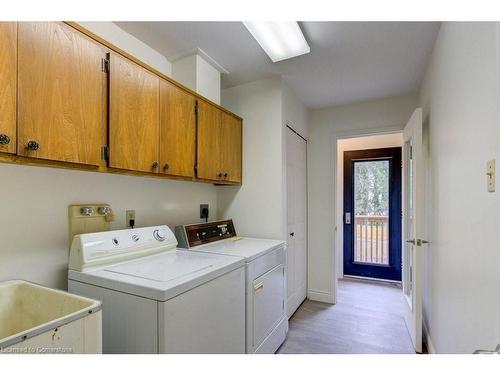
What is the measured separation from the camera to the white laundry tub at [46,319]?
0.80 m

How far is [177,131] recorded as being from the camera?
1.77m

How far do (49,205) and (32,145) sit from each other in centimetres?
49

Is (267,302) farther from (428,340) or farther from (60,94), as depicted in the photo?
(60,94)

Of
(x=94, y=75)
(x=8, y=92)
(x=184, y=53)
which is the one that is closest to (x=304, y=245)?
(x=184, y=53)

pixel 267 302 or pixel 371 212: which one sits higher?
pixel 371 212

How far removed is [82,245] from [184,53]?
1612 millimetres

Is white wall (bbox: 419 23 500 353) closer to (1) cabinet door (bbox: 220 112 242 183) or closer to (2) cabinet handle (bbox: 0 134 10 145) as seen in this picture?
(1) cabinet door (bbox: 220 112 242 183)

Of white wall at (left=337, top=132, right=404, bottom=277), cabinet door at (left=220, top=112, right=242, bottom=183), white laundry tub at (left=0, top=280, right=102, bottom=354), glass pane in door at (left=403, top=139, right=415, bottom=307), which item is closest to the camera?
white laundry tub at (left=0, top=280, right=102, bottom=354)

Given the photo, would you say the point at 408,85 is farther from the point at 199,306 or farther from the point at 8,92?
the point at 8,92

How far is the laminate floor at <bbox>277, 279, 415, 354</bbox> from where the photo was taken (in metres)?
2.17

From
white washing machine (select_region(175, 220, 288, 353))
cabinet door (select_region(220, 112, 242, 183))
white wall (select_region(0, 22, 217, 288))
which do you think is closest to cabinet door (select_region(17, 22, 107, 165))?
white wall (select_region(0, 22, 217, 288))

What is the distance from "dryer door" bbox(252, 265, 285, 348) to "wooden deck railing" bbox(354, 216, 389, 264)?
2.41 metres

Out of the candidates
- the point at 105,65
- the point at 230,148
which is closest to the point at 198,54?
the point at 230,148
